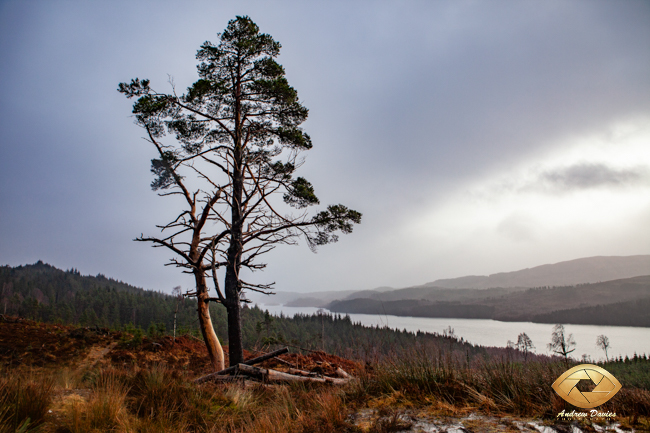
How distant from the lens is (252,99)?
34.0ft

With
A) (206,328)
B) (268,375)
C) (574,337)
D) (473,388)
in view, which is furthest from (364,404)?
(574,337)

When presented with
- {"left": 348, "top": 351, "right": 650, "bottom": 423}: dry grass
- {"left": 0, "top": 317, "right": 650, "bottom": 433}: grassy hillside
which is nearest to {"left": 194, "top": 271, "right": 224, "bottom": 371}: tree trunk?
{"left": 0, "top": 317, "right": 650, "bottom": 433}: grassy hillside

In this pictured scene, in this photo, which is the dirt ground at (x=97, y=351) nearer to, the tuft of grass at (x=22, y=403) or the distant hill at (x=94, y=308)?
the tuft of grass at (x=22, y=403)

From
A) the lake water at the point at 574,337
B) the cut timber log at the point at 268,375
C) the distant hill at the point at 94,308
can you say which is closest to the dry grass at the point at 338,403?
the cut timber log at the point at 268,375

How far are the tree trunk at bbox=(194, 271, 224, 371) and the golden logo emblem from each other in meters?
9.83

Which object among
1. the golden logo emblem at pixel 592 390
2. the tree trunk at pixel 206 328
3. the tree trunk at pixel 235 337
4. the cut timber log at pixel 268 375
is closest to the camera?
the golden logo emblem at pixel 592 390

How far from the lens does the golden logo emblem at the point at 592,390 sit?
2.83 m

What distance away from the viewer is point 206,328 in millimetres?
10398

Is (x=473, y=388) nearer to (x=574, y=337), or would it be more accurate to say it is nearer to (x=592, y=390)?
(x=592, y=390)

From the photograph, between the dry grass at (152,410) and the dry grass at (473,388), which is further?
the dry grass at (152,410)

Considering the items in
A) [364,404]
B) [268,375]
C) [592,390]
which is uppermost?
[592,390]

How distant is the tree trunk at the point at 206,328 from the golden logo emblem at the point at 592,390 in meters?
9.83

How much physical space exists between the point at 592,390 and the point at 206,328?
34.0 feet

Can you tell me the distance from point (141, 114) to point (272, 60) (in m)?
4.70
